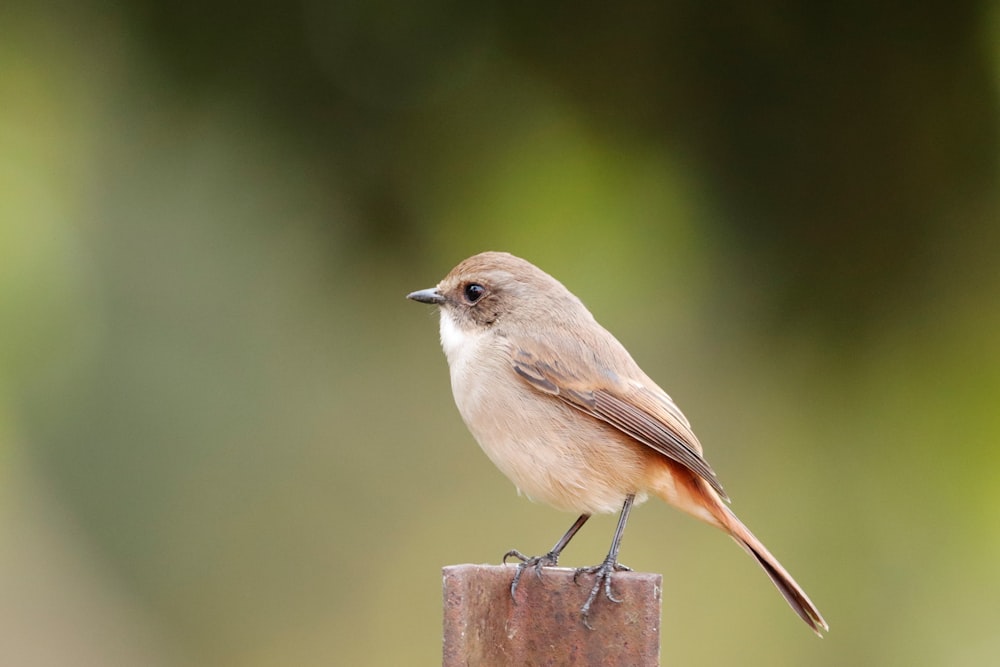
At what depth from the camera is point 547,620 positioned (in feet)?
8.73

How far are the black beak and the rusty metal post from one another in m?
1.68

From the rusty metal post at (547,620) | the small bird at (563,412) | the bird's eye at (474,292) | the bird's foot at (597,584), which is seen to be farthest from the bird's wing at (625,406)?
the rusty metal post at (547,620)

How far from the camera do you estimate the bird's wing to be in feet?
12.6

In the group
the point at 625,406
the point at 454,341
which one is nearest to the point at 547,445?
the point at 625,406

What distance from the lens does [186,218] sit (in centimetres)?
525

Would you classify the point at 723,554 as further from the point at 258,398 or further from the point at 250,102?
the point at 250,102

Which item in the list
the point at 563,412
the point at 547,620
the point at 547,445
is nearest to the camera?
the point at 547,620

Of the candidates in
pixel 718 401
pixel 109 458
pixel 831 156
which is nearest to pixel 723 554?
pixel 718 401

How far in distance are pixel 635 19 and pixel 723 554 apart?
103 inches

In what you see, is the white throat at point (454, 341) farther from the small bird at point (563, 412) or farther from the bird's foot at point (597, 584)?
the bird's foot at point (597, 584)

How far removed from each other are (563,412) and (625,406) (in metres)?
0.21

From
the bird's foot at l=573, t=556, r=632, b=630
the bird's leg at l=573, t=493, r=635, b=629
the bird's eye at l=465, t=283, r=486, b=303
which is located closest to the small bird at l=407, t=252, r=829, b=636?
the bird's eye at l=465, t=283, r=486, b=303

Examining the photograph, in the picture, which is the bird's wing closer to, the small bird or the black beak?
the small bird

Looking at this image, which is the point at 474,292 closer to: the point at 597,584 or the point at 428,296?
the point at 428,296
